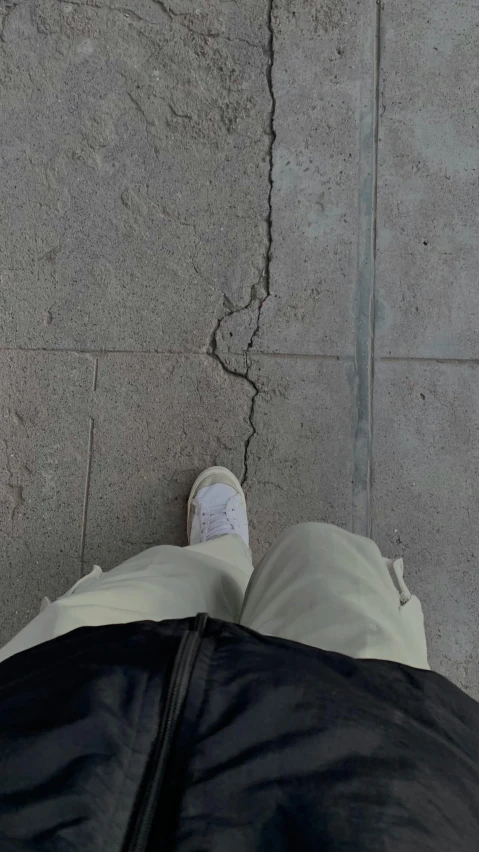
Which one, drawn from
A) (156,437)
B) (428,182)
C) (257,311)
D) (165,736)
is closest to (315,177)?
(428,182)

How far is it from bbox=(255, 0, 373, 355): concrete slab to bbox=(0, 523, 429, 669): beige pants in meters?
0.89

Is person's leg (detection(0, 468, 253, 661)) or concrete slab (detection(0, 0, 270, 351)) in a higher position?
concrete slab (detection(0, 0, 270, 351))

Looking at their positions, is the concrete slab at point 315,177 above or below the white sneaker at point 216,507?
above

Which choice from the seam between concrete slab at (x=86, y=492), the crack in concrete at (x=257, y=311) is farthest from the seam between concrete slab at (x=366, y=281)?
the seam between concrete slab at (x=86, y=492)

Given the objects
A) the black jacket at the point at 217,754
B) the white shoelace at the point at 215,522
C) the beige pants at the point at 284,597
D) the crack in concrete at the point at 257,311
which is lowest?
the black jacket at the point at 217,754

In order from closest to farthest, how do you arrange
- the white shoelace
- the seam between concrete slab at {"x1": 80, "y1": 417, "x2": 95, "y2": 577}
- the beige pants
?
the beige pants
the white shoelace
the seam between concrete slab at {"x1": 80, "y1": 417, "x2": 95, "y2": 577}

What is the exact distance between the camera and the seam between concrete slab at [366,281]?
212 centimetres

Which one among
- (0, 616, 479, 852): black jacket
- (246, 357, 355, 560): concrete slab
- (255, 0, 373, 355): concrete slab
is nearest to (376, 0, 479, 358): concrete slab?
(255, 0, 373, 355): concrete slab

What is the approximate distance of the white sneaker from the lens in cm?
200

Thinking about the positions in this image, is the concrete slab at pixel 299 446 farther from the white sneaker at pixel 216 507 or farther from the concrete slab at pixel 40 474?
the concrete slab at pixel 40 474

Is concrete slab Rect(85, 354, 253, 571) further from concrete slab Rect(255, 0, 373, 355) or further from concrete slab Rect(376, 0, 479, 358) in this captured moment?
concrete slab Rect(376, 0, 479, 358)

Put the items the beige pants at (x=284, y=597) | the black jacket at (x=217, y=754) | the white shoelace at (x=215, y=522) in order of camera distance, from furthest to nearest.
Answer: the white shoelace at (x=215, y=522), the beige pants at (x=284, y=597), the black jacket at (x=217, y=754)

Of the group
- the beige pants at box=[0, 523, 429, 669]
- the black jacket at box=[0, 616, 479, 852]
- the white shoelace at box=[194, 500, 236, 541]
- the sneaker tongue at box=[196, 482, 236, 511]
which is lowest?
the black jacket at box=[0, 616, 479, 852]

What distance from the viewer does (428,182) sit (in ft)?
7.27
